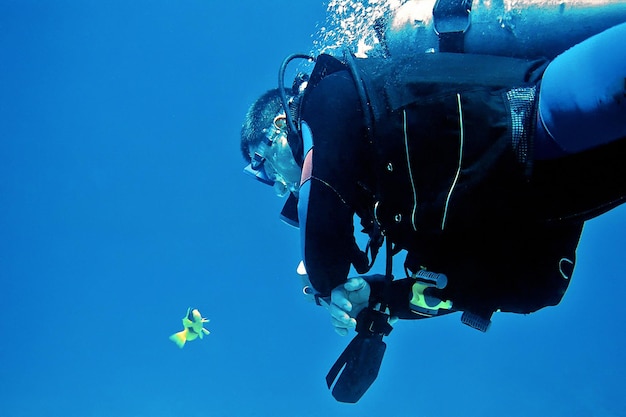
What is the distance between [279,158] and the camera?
3141 mm

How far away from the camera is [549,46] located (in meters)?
2.09

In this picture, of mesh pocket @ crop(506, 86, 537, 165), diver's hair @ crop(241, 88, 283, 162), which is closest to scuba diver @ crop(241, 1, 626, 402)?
mesh pocket @ crop(506, 86, 537, 165)

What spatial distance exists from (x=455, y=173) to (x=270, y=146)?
155cm

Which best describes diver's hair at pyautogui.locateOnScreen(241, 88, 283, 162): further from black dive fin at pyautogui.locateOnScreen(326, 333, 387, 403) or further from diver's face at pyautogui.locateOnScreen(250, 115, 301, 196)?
black dive fin at pyautogui.locateOnScreen(326, 333, 387, 403)

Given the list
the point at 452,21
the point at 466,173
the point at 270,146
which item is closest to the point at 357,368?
the point at 466,173

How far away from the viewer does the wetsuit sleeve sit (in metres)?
2.12

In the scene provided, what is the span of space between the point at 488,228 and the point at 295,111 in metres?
1.23

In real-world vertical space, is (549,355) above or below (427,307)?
below

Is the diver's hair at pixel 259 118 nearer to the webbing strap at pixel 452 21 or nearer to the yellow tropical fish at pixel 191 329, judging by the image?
the webbing strap at pixel 452 21

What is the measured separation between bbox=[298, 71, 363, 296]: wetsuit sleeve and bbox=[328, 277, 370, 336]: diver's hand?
170 millimetres

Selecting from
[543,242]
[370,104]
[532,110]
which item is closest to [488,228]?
[543,242]

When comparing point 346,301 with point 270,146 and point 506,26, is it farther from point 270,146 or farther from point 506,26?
point 506,26

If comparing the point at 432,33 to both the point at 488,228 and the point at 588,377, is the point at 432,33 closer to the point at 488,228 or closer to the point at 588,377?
the point at 488,228

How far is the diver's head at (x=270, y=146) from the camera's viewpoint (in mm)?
3119
